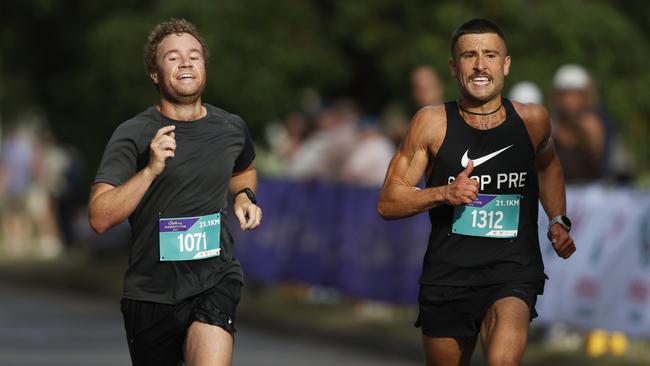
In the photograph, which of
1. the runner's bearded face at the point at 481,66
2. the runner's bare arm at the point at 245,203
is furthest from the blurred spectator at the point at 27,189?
the runner's bearded face at the point at 481,66

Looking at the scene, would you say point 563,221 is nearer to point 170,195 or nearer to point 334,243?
point 170,195

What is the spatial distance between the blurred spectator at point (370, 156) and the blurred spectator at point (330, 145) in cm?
76

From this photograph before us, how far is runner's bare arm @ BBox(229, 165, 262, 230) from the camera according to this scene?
812cm

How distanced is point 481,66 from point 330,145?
10.3 m

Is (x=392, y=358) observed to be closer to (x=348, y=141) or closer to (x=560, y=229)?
(x=348, y=141)

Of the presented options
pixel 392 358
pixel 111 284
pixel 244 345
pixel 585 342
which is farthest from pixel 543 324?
pixel 111 284

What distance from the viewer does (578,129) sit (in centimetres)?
1484

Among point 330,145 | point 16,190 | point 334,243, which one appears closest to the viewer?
point 334,243

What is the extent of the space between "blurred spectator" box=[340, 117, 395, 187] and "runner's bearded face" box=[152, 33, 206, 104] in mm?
9013

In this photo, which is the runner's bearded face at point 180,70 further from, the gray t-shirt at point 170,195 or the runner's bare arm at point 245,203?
the runner's bare arm at point 245,203

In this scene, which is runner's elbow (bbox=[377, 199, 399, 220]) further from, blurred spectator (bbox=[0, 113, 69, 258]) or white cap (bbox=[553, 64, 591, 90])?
blurred spectator (bbox=[0, 113, 69, 258])

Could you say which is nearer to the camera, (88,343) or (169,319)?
(169,319)

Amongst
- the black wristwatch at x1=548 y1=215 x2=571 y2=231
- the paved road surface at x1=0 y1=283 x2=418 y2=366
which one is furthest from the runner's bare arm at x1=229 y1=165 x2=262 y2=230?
the paved road surface at x1=0 y1=283 x2=418 y2=366

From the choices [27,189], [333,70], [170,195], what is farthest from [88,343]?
[27,189]
